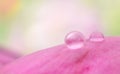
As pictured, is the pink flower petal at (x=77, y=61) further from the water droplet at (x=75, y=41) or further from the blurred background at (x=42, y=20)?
the blurred background at (x=42, y=20)

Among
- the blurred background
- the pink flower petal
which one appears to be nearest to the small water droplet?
the pink flower petal

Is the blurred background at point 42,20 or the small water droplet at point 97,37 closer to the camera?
the small water droplet at point 97,37

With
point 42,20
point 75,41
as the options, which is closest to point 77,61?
point 75,41

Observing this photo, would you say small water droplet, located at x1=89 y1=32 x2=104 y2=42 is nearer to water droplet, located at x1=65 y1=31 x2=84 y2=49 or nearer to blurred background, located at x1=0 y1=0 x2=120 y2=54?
water droplet, located at x1=65 y1=31 x2=84 y2=49

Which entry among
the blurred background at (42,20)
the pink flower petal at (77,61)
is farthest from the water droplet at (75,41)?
the blurred background at (42,20)

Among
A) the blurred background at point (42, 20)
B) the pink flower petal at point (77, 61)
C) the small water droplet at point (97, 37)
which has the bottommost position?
the blurred background at point (42, 20)

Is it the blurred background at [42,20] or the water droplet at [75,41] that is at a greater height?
the water droplet at [75,41]

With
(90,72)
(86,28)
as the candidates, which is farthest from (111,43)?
(86,28)

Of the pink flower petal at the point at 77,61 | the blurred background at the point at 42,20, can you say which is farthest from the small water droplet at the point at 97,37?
the blurred background at the point at 42,20

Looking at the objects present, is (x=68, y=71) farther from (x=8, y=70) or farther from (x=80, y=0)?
(x=80, y=0)
